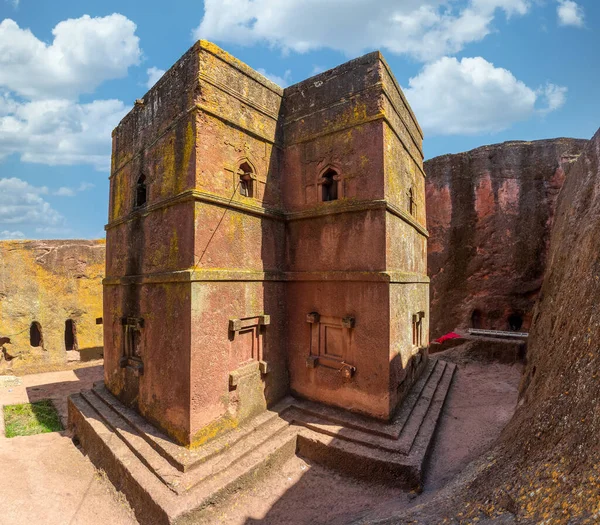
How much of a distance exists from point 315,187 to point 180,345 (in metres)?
4.45

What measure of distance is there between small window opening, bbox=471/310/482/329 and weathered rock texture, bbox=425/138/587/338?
0.04 metres

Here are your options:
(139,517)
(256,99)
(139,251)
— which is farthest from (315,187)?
(139,517)

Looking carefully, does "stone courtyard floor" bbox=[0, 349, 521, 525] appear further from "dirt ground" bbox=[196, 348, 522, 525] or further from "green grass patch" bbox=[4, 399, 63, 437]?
"green grass patch" bbox=[4, 399, 63, 437]

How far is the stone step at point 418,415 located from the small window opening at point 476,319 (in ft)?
21.8

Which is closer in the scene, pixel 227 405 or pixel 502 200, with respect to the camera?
pixel 227 405

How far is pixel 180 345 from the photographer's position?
6.01m

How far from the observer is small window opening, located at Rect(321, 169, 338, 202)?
7.52 meters

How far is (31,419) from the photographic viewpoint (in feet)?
29.4

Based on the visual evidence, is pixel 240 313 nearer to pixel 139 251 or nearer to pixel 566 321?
pixel 139 251

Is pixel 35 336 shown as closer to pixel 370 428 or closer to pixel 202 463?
pixel 202 463

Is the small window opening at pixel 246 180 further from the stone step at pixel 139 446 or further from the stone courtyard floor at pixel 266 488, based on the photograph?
the stone courtyard floor at pixel 266 488


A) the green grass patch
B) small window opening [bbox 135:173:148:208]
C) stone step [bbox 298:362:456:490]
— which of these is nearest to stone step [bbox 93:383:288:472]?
stone step [bbox 298:362:456:490]

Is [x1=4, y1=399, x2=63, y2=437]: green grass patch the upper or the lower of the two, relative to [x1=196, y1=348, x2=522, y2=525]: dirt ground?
lower

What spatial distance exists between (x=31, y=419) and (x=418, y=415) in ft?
33.3
